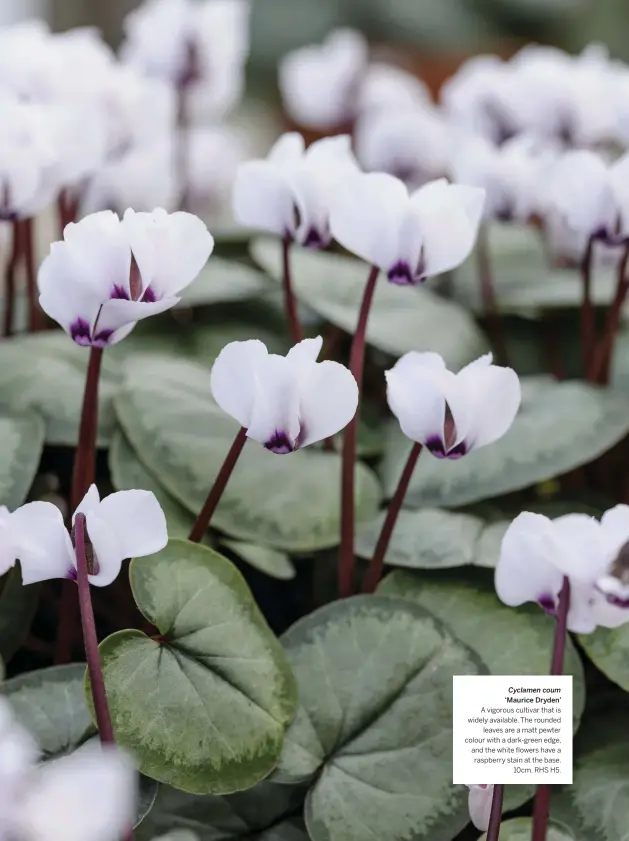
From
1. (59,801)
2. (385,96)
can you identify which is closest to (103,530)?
(59,801)

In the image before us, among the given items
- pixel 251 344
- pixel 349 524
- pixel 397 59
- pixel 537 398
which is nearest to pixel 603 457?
pixel 537 398

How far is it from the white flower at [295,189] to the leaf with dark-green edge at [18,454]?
0.52 feet

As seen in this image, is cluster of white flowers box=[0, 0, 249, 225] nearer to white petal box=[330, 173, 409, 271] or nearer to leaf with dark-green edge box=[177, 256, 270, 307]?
leaf with dark-green edge box=[177, 256, 270, 307]

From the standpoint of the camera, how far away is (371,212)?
489 mm

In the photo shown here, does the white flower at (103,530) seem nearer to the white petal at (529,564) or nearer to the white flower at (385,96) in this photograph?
the white petal at (529,564)

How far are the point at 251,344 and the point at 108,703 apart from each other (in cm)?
15

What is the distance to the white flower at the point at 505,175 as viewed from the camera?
697 mm

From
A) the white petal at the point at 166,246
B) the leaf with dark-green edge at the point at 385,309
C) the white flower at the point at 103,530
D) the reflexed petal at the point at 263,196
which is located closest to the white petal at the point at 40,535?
the white flower at the point at 103,530

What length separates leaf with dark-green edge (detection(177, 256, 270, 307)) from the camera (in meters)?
0.73

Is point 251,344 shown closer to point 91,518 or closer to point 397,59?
point 91,518

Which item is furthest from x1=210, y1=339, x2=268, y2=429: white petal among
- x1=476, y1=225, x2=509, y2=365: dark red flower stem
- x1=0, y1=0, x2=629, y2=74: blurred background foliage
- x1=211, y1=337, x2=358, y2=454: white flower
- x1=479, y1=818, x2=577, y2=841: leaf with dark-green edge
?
x1=0, y1=0, x2=629, y2=74: blurred background foliage

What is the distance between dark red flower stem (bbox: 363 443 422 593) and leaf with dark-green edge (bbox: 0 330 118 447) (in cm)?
17

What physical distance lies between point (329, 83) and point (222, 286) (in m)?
0.34

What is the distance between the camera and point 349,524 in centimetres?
53
